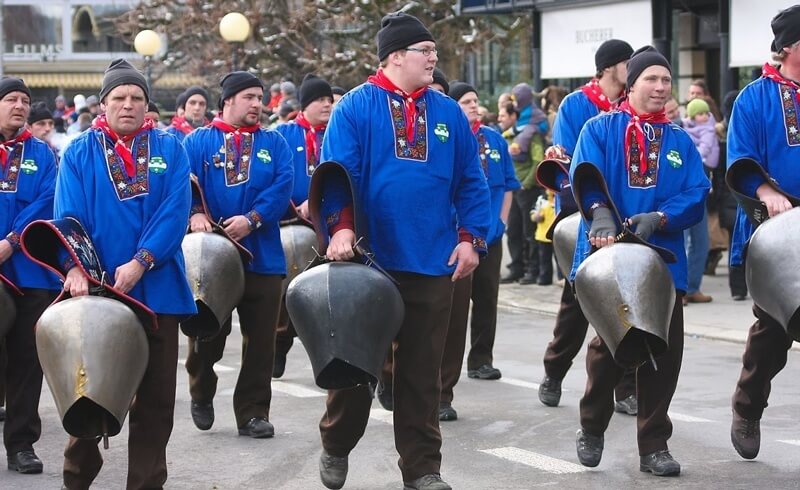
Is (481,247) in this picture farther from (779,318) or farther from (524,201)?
(524,201)

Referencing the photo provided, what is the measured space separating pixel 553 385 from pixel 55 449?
3.02 metres

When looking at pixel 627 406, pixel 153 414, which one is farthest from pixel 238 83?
pixel 627 406

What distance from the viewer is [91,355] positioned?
5883 mm

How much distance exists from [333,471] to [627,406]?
261 cm

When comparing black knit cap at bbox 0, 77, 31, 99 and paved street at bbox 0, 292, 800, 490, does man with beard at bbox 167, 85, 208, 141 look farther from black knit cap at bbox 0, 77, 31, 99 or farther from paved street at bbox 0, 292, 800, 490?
black knit cap at bbox 0, 77, 31, 99

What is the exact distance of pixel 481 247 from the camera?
6.73 m

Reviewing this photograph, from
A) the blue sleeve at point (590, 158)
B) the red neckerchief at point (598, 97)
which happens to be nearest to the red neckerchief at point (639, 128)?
the blue sleeve at point (590, 158)

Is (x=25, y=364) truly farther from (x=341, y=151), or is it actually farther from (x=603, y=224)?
(x=603, y=224)

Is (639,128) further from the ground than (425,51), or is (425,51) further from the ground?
(425,51)

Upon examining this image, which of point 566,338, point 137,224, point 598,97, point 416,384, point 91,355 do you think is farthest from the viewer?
point 566,338

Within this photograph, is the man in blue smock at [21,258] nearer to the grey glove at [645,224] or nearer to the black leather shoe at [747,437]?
the grey glove at [645,224]

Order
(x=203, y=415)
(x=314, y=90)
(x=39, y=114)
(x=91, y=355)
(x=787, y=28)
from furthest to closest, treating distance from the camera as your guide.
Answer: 1. (x=314, y=90)
2. (x=39, y=114)
3. (x=203, y=415)
4. (x=787, y=28)
5. (x=91, y=355)

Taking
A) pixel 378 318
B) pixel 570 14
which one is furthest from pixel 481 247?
pixel 570 14

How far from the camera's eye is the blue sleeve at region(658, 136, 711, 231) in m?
7.03
